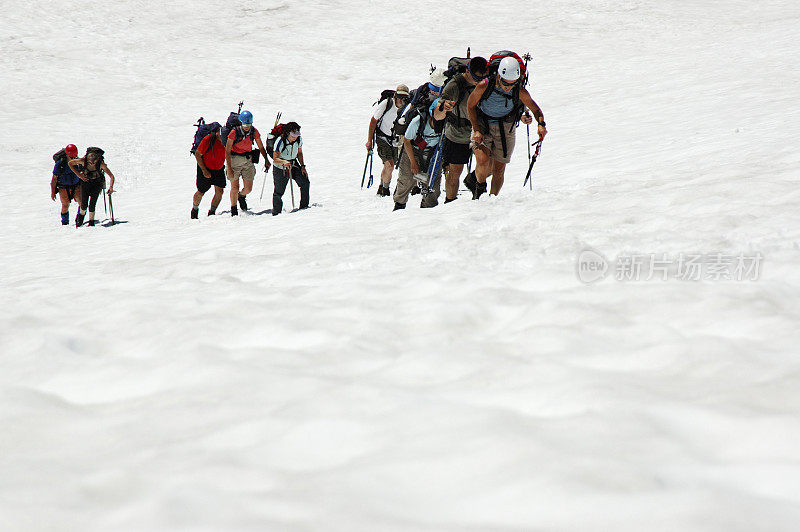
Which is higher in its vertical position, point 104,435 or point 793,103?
point 793,103

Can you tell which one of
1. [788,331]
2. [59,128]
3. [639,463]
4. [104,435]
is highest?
[59,128]

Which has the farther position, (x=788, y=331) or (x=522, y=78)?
(x=522, y=78)

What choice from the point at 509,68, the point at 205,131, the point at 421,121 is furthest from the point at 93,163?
the point at 509,68

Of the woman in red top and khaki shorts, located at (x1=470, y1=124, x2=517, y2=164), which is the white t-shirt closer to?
the woman in red top

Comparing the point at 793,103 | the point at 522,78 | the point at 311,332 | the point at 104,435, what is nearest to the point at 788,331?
the point at 311,332

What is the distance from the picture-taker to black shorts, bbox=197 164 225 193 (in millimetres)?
12125

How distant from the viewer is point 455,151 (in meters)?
9.08

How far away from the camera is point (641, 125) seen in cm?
1341

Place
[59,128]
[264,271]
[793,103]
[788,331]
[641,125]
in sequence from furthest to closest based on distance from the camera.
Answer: [59,128], [641,125], [793,103], [264,271], [788,331]

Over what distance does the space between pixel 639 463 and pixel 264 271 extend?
12.7 ft

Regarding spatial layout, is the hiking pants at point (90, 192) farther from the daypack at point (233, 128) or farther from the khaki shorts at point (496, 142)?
the khaki shorts at point (496, 142)

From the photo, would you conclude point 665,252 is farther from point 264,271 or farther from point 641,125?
point 641,125

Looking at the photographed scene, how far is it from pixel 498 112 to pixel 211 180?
20.5ft

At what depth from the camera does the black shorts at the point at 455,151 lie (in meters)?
9.06
